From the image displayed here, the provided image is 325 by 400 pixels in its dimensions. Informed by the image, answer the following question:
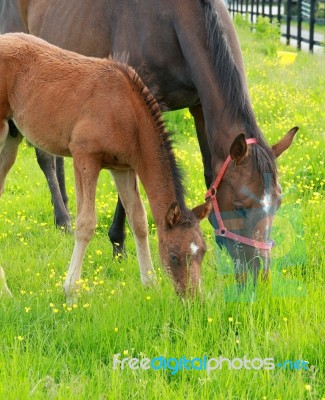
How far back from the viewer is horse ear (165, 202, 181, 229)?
3.88 metres

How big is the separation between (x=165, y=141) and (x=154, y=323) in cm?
111

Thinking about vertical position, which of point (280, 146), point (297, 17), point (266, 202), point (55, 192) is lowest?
point (297, 17)

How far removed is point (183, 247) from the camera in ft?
12.8

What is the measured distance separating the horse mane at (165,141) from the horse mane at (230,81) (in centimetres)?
46

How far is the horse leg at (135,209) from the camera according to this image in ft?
15.6

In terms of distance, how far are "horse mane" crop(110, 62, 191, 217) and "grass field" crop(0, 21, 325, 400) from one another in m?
0.52

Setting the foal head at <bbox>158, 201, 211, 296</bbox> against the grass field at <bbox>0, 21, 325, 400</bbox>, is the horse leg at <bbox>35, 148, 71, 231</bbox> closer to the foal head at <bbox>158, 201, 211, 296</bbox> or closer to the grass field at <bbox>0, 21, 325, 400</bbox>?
the grass field at <bbox>0, 21, 325, 400</bbox>

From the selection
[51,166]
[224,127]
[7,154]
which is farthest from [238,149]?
[51,166]

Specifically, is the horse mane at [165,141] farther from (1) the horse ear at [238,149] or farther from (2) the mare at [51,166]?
(2) the mare at [51,166]

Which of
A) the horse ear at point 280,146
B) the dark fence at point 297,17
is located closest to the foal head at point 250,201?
the horse ear at point 280,146

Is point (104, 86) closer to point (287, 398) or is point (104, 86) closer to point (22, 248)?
point (22, 248)

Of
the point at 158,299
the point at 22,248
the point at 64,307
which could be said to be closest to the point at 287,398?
the point at 158,299

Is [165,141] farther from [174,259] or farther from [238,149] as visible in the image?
[174,259]

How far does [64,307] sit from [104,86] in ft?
4.51
